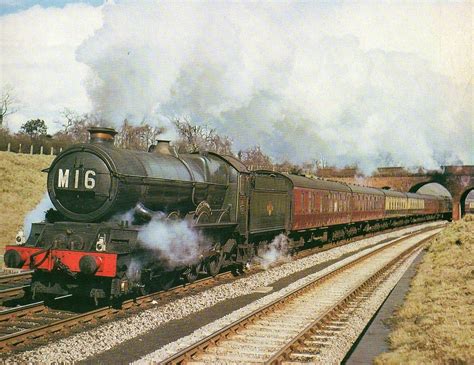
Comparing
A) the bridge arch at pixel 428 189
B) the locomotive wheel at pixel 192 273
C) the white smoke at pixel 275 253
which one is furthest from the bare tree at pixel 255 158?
the locomotive wheel at pixel 192 273

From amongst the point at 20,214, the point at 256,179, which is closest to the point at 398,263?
the point at 256,179

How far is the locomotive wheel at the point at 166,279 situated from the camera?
11953 millimetres

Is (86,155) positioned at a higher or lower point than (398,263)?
higher

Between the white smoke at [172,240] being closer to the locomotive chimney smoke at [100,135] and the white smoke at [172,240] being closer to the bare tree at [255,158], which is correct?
the locomotive chimney smoke at [100,135]

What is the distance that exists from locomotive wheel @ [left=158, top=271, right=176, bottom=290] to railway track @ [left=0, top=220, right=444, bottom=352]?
14 centimetres

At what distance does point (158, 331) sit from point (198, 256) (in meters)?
3.56

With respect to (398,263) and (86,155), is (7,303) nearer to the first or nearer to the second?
(86,155)

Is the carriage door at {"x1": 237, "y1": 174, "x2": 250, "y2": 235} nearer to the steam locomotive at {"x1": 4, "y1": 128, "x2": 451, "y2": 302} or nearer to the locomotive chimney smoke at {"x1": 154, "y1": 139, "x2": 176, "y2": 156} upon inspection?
the steam locomotive at {"x1": 4, "y1": 128, "x2": 451, "y2": 302}

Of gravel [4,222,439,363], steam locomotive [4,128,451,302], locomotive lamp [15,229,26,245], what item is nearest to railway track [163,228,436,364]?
gravel [4,222,439,363]

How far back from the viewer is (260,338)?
337 inches

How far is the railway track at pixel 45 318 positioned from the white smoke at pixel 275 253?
250 inches

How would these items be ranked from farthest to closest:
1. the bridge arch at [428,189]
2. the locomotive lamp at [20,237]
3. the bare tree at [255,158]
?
the bridge arch at [428,189] < the bare tree at [255,158] < the locomotive lamp at [20,237]

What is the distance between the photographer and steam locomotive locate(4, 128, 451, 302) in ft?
31.7

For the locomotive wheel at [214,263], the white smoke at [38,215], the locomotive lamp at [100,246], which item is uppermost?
the white smoke at [38,215]
